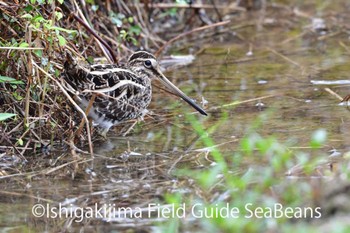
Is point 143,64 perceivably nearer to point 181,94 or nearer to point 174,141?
point 181,94

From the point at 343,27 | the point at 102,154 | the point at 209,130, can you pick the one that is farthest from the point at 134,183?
the point at 343,27

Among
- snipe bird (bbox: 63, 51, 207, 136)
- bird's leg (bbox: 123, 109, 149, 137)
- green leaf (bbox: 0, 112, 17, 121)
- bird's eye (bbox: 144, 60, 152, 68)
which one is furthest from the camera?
bird's eye (bbox: 144, 60, 152, 68)

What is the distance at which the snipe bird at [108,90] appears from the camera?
555 cm

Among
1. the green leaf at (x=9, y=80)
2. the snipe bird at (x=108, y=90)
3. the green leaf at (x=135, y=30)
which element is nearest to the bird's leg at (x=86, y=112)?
the snipe bird at (x=108, y=90)

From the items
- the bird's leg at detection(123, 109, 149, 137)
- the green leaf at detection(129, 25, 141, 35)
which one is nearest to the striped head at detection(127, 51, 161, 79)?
the bird's leg at detection(123, 109, 149, 137)

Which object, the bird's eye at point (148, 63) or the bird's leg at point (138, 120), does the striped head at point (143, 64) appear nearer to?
the bird's eye at point (148, 63)

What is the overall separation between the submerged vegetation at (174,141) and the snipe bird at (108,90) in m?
0.13

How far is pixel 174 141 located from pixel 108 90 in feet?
1.91

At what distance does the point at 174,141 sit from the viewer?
5762 mm

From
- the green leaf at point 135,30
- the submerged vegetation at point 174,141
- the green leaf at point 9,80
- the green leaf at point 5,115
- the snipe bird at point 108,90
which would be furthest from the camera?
the green leaf at point 135,30

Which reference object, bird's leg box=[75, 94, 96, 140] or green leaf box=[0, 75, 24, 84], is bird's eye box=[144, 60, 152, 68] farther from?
green leaf box=[0, 75, 24, 84]

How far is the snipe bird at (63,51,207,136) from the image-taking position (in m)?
5.55

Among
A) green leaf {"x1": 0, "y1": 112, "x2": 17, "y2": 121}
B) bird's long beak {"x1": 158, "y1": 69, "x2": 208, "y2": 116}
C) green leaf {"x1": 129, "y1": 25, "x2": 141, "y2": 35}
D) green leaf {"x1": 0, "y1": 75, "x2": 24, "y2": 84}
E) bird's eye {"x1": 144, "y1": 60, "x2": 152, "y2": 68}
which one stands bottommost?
green leaf {"x1": 129, "y1": 25, "x2": 141, "y2": 35}

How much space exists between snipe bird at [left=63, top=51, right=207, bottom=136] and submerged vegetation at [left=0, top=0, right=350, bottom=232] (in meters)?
0.13
